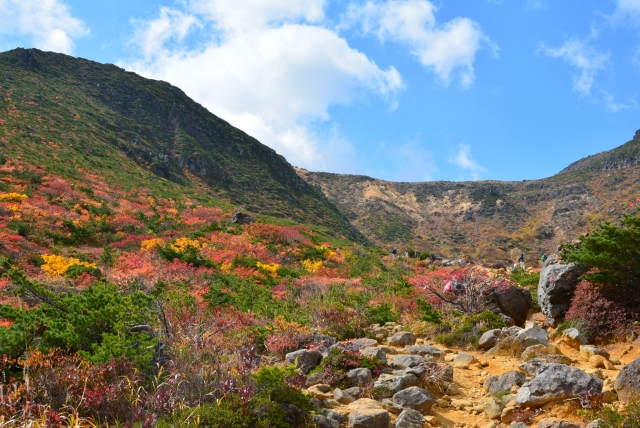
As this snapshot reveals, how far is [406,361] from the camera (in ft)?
21.7

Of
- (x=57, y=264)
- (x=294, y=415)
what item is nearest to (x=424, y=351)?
(x=294, y=415)

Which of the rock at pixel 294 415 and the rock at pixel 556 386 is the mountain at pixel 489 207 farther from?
the rock at pixel 294 415

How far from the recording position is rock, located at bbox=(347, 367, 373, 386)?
594cm

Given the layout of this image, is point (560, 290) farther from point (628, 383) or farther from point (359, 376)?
point (359, 376)

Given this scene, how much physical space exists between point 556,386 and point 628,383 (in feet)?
2.34

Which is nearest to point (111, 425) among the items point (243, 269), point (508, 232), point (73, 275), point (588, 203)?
point (73, 275)

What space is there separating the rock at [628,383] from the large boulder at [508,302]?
4.68m

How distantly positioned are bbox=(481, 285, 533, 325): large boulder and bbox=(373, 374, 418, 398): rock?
170 inches

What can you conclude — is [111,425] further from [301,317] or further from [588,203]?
[588,203]

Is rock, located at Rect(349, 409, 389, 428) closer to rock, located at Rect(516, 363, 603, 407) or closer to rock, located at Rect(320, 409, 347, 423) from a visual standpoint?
rock, located at Rect(320, 409, 347, 423)

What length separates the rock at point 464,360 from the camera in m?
6.92

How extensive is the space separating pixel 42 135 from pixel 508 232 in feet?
212

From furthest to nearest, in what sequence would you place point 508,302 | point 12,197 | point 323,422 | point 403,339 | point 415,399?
1. point 12,197
2. point 508,302
3. point 403,339
4. point 415,399
5. point 323,422

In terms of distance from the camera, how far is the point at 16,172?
24141 millimetres
